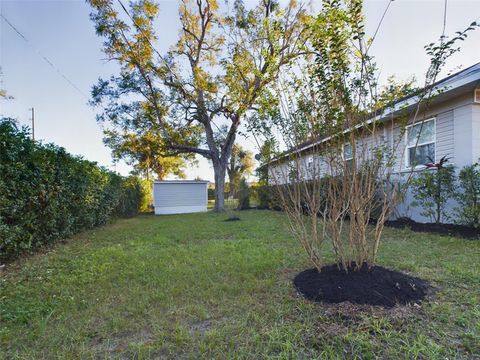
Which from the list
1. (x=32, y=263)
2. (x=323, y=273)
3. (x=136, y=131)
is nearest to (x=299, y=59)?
(x=323, y=273)

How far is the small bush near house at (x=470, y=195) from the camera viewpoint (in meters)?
5.04

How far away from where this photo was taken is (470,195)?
509cm

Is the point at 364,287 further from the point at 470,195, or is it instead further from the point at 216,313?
the point at 470,195

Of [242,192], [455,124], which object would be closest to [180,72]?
[242,192]

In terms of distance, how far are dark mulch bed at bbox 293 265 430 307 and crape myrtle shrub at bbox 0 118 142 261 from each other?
4226 millimetres

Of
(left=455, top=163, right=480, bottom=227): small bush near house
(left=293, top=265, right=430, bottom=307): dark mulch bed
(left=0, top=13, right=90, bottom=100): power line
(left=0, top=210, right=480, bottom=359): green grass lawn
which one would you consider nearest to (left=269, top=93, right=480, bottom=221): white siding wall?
(left=455, top=163, right=480, bottom=227): small bush near house

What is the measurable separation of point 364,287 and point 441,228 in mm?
4900

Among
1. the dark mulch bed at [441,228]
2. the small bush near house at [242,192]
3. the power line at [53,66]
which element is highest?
the power line at [53,66]

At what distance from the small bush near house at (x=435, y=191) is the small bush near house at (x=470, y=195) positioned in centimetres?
27

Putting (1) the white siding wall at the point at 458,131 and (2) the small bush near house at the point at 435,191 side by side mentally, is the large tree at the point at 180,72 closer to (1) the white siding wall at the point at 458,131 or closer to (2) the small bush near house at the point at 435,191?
(1) the white siding wall at the point at 458,131

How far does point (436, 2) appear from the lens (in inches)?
111

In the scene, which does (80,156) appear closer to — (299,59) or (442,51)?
(299,59)

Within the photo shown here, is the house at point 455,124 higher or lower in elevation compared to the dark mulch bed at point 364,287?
higher

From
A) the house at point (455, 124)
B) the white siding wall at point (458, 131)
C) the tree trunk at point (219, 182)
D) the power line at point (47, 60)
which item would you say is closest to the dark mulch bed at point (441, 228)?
the house at point (455, 124)
